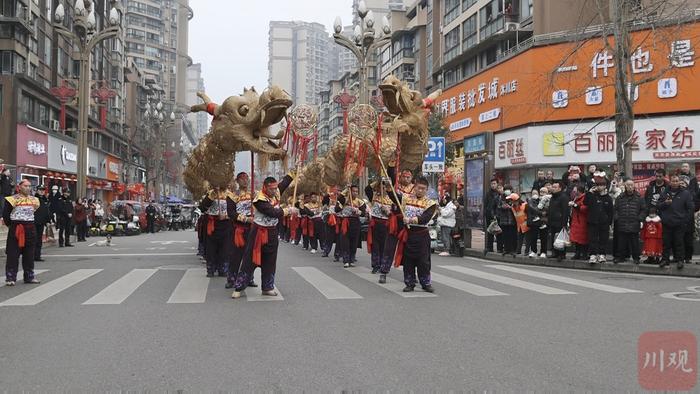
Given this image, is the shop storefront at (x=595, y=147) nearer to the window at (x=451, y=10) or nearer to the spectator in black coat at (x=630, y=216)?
the spectator in black coat at (x=630, y=216)

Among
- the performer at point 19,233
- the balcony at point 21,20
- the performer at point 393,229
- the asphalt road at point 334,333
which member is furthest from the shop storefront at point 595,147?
the balcony at point 21,20

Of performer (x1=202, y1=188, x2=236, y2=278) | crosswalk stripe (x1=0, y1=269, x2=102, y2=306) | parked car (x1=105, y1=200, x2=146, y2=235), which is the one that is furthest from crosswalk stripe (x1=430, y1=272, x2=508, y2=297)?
parked car (x1=105, y1=200, x2=146, y2=235)

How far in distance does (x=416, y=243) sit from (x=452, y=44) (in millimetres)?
37319

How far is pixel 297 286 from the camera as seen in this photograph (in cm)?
1010

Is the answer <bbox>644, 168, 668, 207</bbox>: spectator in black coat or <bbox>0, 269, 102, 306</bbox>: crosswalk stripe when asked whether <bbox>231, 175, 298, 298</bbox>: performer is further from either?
<bbox>644, 168, 668, 207</bbox>: spectator in black coat

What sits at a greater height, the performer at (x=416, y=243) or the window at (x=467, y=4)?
the window at (x=467, y=4)

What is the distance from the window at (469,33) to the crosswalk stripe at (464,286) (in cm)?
3116

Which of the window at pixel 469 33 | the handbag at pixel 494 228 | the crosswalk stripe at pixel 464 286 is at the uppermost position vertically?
the window at pixel 469 33

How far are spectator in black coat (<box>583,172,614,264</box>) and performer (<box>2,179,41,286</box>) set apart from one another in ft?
32.0

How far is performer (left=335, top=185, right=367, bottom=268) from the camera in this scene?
13820 mm

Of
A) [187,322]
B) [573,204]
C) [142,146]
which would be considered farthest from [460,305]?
[142,146]

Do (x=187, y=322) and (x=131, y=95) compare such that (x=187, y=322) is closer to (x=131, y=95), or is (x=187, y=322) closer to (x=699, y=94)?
(x=699, y=94)

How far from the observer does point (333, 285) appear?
1016 cm

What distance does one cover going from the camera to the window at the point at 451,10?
1730 inches
